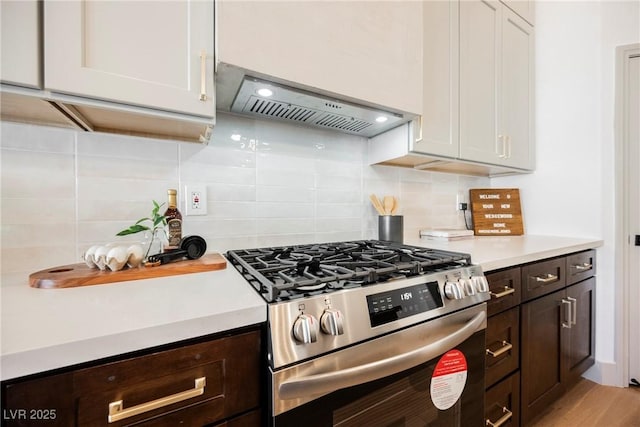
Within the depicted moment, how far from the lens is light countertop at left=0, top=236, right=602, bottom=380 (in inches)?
16.8

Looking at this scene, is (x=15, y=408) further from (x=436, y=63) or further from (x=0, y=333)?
(x=436, y=63)

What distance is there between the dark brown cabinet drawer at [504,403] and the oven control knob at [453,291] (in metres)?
0.51

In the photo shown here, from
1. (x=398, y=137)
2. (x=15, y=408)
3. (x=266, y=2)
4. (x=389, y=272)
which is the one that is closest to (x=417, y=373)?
(x=389, y=272)

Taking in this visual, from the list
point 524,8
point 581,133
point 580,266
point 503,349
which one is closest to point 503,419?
point 503,349

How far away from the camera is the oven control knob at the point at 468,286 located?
2.85 ft

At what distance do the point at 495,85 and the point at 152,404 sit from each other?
2.12 m

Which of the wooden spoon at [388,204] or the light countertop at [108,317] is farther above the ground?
the wooden spoon at [388,204]

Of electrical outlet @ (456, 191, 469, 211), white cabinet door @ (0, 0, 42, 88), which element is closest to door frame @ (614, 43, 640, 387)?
electrical outlet @ (456, 191, 469, 211)

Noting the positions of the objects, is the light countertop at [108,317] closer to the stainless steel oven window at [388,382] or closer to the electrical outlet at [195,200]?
the stainless steel oven window at [388,382]

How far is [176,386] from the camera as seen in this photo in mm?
517

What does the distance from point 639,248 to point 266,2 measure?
7.77ft

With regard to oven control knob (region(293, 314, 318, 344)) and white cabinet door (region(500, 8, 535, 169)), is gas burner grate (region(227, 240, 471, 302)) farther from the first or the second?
white cabinet door (region(500, 8, 535, 169))

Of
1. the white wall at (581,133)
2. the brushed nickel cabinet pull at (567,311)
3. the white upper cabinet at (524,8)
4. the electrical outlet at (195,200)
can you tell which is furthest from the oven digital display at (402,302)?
the white upper cabinet at (524,8)

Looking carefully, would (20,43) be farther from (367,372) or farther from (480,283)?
(480,283)
